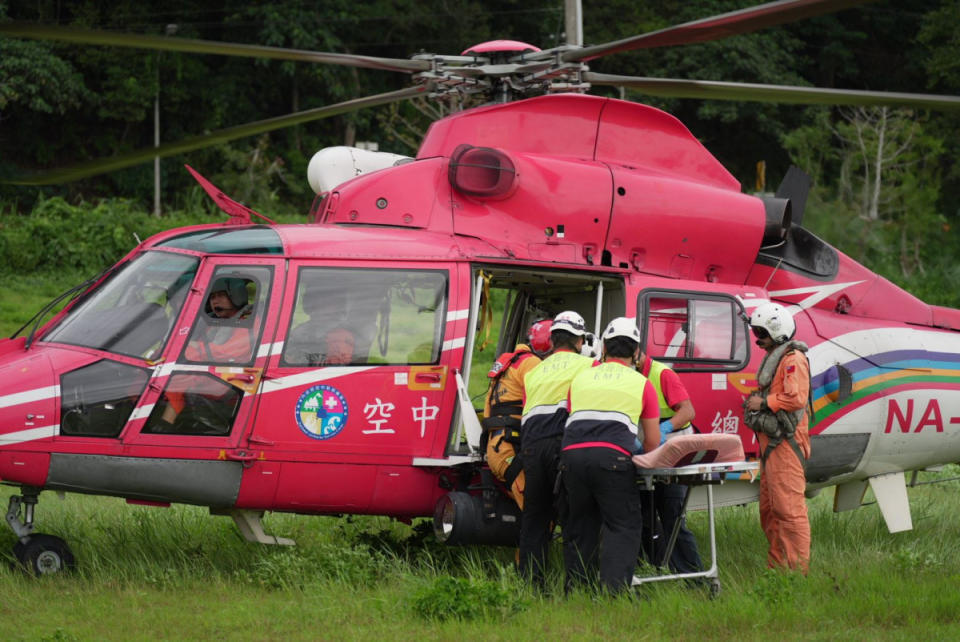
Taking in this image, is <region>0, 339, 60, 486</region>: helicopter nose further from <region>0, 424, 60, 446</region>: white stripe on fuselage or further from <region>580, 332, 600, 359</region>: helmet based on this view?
<region>580, 332, 600, 359</region>: helmet

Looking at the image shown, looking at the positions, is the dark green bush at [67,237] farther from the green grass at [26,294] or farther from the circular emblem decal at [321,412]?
the circular emblem decal at [321,412]

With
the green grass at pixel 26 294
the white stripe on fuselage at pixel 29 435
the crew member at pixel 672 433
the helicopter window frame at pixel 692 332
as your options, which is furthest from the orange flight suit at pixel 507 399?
the green grass at pixel 26 294

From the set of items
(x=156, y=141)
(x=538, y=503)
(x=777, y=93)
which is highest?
(x=156, y=141)

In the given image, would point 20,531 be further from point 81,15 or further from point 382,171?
point 81,15

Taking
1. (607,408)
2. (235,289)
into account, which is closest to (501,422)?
(607,408)

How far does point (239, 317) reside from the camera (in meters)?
7.92

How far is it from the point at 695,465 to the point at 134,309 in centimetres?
395

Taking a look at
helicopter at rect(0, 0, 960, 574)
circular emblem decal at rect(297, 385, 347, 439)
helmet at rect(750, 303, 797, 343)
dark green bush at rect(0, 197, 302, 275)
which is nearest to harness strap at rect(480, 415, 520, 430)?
helicopter at rect(0, 0, 960, 574)

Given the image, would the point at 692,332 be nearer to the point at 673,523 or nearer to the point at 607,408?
the point at 673,523

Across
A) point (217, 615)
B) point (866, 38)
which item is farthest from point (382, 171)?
point (866, 38)

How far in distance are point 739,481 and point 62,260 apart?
57.9ft

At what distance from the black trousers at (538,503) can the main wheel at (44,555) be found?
317 centimetres

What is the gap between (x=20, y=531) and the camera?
309 inches

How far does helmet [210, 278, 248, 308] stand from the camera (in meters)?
7.99
